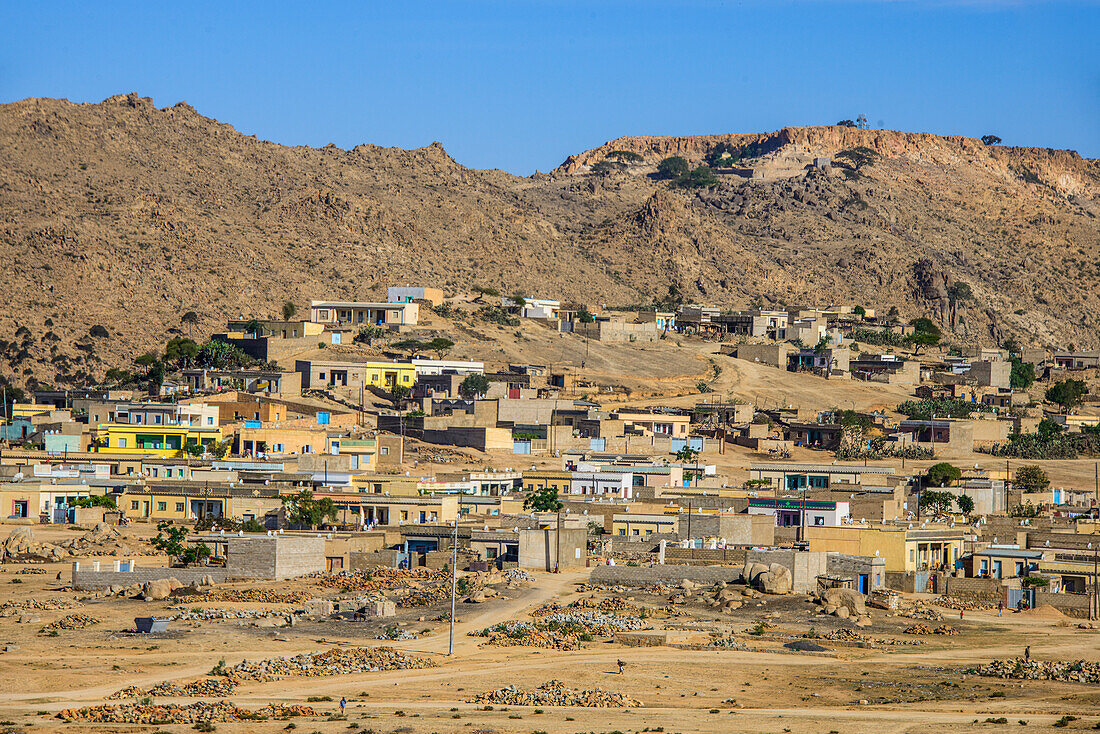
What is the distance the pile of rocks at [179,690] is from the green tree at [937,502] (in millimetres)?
40093

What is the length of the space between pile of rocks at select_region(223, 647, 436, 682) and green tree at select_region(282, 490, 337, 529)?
65.8ft

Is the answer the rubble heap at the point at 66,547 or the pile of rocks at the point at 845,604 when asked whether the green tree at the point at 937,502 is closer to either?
the pile of rocks at the point at 845,604

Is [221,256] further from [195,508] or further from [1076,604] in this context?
[1076,604]

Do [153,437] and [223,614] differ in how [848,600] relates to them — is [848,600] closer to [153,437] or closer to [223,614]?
[223,614]

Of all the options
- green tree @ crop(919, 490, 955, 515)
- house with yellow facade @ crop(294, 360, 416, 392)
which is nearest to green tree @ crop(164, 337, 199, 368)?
house with yellow facade @ crop(294, 360, 416, 392)

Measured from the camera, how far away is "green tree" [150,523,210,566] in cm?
5647

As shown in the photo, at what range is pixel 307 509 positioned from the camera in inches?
2509

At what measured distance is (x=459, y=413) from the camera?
95312 mm

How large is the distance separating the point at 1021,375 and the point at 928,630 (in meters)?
83.5

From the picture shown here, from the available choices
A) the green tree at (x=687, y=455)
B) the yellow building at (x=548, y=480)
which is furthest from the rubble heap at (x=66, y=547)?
the green tree at (x=687, y=455)

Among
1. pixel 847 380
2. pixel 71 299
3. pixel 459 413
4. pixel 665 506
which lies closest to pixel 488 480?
pixel 665 506

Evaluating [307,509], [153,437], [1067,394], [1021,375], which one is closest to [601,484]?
[307,509]

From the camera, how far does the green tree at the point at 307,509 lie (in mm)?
63406

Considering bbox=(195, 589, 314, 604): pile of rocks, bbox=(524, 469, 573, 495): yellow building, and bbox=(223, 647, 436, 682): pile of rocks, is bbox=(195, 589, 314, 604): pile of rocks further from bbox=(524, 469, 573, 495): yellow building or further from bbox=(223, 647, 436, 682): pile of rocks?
bbox=(524, 469, 573, 495): yellow building
